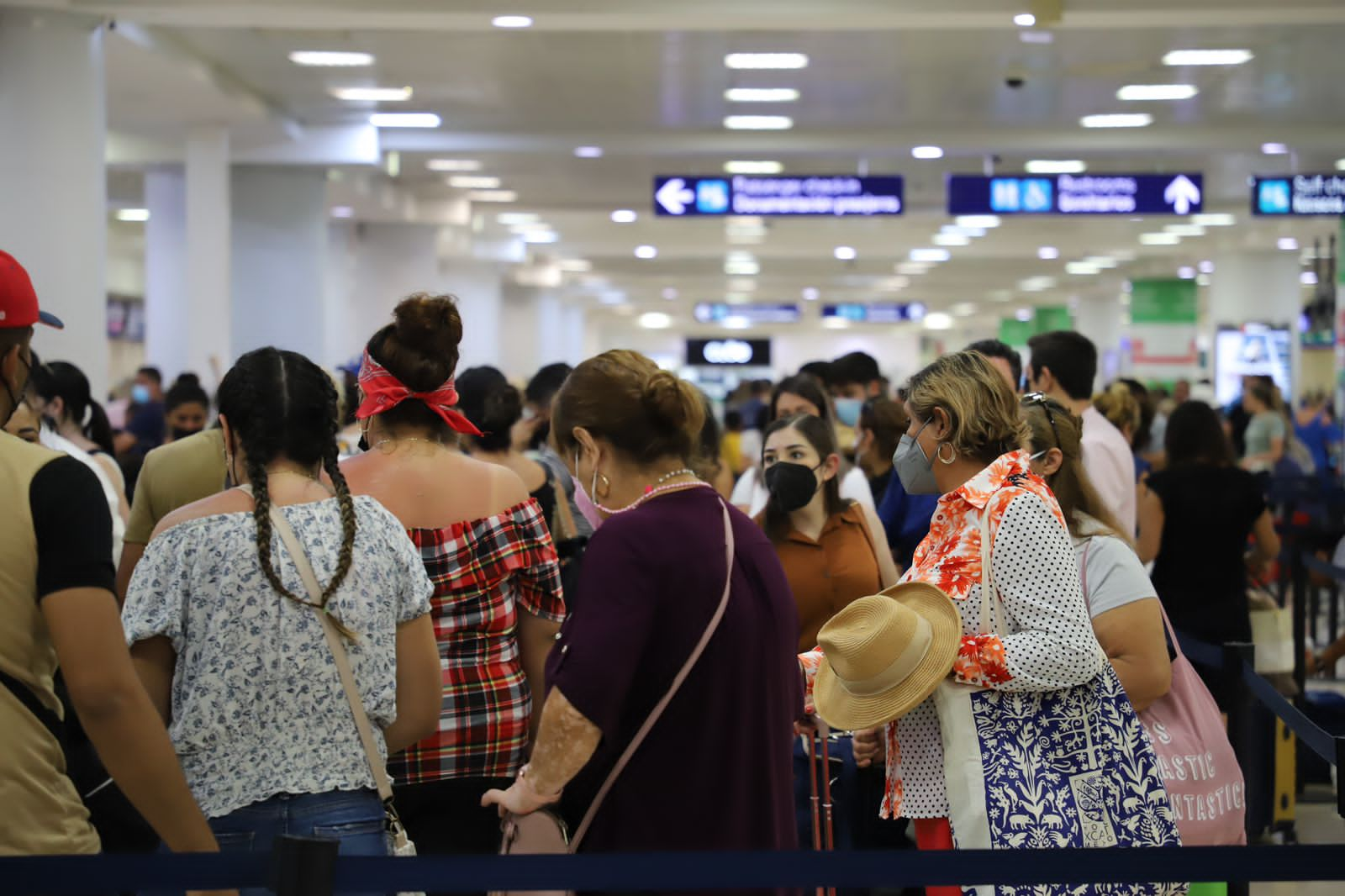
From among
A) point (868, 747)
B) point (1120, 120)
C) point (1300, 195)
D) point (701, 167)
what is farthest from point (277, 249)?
point (868, 747)

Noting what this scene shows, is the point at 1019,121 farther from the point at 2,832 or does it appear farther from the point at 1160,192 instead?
the point at 2,832

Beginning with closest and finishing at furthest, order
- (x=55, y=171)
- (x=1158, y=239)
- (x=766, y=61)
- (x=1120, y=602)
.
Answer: (x=1120, y=602), (x=55, y=171), (x=766, y=61), (x=1158, y=239)

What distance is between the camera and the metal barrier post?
2229mm

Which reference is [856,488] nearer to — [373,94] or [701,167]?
[373,94]

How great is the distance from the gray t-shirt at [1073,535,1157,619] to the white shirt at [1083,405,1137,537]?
1.96 metres

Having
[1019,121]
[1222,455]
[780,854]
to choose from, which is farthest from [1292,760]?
[1019,121]

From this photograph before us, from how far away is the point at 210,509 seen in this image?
100.0 inches

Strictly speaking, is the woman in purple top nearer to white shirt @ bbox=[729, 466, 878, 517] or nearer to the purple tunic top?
the purple tunic top

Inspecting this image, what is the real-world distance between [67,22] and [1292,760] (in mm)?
8408

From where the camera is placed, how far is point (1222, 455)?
614cm

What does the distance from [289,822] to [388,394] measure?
1.03 metres

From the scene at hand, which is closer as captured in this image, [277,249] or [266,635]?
[266,635]

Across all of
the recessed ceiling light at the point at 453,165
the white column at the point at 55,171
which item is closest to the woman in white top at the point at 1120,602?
the white column at the point at 55,171

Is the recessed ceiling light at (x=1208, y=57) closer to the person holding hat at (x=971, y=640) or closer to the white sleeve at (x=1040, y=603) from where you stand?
the person holding hat at (x=971, y=640)
